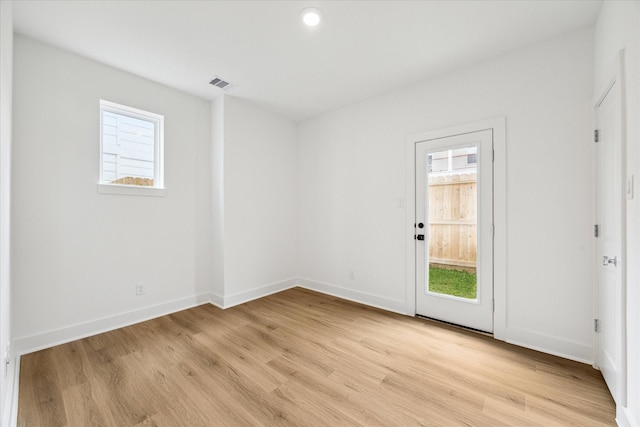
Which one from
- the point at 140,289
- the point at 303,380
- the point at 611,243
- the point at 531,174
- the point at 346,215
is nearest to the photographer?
the point at 611,243

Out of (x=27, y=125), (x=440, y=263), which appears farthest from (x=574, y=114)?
(x=27, y=125)

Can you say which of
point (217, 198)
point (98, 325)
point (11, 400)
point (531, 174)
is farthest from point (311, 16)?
point (98, 325)

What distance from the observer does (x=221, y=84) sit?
3.32 metres

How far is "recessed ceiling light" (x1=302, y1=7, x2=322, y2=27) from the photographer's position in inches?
82.7

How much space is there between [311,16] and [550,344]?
342cm

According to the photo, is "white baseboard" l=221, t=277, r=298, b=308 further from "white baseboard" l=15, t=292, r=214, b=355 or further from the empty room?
"white baseboard" l=15, t=292, r=214, b=355

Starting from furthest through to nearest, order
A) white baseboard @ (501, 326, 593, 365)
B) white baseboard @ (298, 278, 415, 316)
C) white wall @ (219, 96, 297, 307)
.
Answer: white wall @ (219, 96, 297, 307)
white baseboard @ (298, 278, 415, 316)
white baseboard @ (501, 326, 593, 365)

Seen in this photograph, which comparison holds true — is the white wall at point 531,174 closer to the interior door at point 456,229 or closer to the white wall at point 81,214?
the interior door at point 456,229

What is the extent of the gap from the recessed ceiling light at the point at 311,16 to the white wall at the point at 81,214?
2129mm

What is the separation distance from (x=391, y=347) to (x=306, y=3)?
2943 mm

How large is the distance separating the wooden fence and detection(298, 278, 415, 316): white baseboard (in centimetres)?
70

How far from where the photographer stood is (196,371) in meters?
2.18

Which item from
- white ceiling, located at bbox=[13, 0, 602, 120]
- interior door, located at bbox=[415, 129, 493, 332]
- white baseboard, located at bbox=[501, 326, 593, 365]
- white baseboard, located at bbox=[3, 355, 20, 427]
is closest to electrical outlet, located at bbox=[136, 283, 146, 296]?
white baseboard, located at bbox=[3, 355, 20, 427]

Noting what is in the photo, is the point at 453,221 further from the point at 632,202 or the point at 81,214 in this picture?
the point at 81,214
